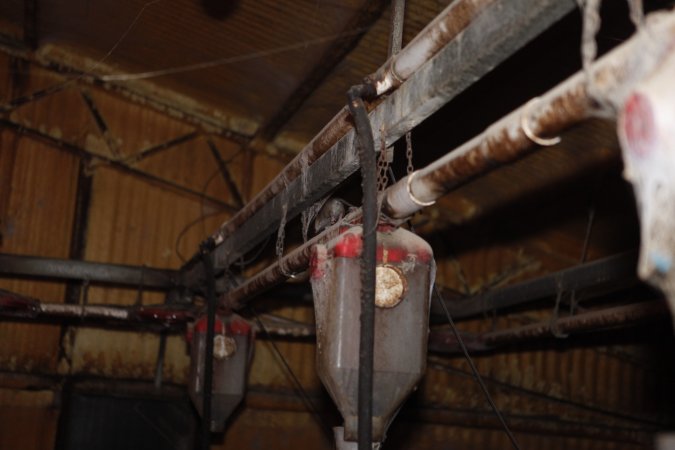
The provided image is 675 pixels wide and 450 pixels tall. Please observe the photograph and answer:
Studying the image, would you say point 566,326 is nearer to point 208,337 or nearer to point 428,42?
point 208,337

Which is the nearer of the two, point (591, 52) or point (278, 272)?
point (591, 52)

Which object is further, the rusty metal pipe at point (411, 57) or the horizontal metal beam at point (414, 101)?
the rusty metal pipe at point (411, 57)

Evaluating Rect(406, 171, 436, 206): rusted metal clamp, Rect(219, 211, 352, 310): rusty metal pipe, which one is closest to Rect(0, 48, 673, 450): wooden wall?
Rect(219, 211, 352, 310): rusty metal pipe

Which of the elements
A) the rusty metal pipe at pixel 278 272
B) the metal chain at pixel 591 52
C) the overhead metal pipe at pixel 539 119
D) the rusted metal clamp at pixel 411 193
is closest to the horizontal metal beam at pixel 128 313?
the rusty metal pipe at pixel 278 272

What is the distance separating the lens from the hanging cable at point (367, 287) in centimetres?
331

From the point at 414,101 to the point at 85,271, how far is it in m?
5.28

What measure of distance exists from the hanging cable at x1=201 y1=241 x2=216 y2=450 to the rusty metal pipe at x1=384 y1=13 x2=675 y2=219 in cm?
315

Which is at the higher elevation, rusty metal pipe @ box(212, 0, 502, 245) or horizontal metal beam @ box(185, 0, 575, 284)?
rusty metal pipe @ box(212, 0, 502, 245)

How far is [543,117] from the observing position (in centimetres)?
263

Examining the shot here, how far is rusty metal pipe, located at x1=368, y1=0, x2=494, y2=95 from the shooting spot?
9.80 ft

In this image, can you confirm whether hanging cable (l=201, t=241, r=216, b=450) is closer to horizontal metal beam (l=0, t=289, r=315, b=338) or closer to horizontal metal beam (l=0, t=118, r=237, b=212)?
horizontal metal beam (l=0, t=289, r=315, b=338)

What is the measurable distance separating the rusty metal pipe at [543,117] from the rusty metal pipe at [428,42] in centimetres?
40

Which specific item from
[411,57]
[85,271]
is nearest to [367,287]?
[411,57]

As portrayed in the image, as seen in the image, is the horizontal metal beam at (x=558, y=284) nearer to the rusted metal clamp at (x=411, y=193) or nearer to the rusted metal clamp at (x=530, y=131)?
the rusted metal clamp at (x=411, y=193)
